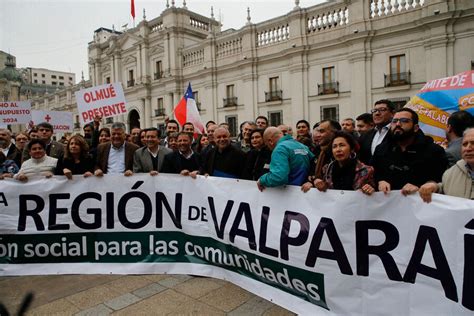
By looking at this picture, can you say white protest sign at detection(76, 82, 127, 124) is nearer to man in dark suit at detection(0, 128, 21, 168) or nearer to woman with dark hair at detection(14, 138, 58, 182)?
man in dark suit at detection(0, 128, 21, 168)

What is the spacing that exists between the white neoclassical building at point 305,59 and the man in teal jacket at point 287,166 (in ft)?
53.3

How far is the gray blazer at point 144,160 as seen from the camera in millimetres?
4152

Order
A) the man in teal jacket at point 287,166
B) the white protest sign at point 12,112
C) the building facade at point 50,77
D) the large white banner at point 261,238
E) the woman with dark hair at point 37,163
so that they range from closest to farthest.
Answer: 1. the large white banner at point 261,238
2. the man in teal jacket at point 287,166
3. the woman with dark hair at point 37,163
4. the white protest sign at point 12,112
5. the building facade at point 50,77

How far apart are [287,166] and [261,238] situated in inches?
27.4

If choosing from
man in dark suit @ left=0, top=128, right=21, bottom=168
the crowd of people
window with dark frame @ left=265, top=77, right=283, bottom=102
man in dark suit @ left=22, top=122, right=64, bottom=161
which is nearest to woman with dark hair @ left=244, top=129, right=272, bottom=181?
the crowd of people

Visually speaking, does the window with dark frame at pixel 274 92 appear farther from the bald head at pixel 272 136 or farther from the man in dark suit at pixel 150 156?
the bald head at pixel 272 136

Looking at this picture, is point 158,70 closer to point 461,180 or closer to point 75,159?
point 75,159

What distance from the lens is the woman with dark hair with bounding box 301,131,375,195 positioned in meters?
2.58

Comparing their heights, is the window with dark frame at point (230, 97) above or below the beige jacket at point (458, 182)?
above

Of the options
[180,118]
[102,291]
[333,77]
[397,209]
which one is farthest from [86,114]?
[333,77]

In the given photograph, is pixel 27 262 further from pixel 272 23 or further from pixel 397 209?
pixel 272 23

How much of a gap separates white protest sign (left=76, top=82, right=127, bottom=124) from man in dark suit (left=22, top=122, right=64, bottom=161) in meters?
1.42

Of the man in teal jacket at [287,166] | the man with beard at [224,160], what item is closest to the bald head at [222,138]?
the man with beard at [224,160]

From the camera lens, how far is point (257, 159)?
3695mm
